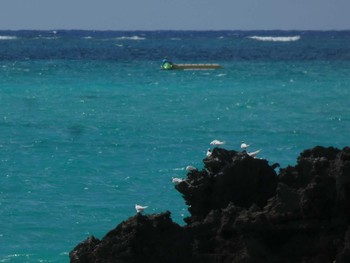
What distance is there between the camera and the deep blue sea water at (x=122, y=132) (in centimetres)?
1833

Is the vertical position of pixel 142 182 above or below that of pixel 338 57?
below

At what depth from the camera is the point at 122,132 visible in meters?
30.5

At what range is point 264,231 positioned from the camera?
29.7 feet

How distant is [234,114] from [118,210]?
1723 cm

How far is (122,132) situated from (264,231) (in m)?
21.5

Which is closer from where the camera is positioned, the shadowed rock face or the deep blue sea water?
the shadowed rock face

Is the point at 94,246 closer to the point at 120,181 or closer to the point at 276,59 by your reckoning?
the point at 120,181

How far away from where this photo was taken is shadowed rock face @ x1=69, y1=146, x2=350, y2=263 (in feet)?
29.2

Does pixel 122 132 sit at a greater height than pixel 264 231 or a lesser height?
greater

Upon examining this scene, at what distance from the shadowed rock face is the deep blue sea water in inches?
242

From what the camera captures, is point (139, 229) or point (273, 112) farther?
point (273, 112)

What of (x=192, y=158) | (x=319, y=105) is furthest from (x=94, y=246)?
(x=319, y=105)

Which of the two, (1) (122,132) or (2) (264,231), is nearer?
(2) (264,231)

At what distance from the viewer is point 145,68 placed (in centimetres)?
6412
